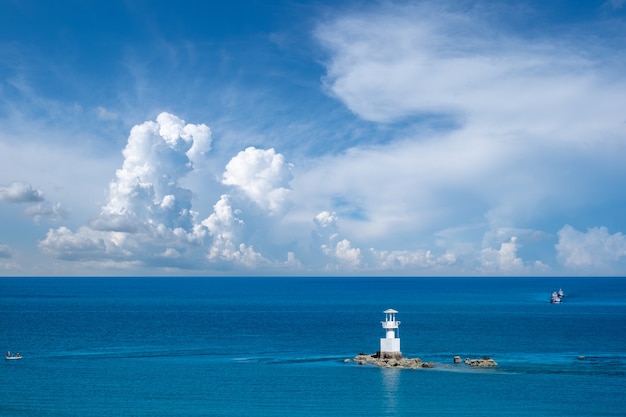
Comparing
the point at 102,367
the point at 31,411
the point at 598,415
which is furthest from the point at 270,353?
the point at 598,415

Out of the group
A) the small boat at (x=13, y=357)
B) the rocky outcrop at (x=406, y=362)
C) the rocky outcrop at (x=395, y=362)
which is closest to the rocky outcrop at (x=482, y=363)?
the rocky outcrop at (x=406, y=362)

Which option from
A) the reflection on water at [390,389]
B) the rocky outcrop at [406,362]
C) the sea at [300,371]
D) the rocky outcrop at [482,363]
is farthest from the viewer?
the rocky outcrop at [482,363]

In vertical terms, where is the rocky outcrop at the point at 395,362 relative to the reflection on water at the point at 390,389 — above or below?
above

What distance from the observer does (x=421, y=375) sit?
3123 inches

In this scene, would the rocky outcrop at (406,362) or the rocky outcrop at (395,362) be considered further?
the rocky outcrop at (406,362)

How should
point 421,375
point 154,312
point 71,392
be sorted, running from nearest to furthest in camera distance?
point 71,392, point 421,375, point 154,312

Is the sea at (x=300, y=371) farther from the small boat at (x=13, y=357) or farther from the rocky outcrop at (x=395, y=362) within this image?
the small boat at (x=13, y=357)

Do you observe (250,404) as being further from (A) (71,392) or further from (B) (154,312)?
(B) (154,312)

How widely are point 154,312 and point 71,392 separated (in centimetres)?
12140

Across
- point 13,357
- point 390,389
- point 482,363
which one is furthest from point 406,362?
point 13,357

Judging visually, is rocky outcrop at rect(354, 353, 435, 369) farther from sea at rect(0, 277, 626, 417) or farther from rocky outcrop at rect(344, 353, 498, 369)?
sea at rect(0, 277, 626, 417)

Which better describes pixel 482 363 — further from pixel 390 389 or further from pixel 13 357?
pixel 13 357

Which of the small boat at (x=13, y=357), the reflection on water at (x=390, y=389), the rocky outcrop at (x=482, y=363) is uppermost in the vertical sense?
the rocky outcrop at (x=482, y=363)

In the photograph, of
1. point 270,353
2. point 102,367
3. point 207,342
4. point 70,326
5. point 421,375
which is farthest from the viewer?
point 70,326
